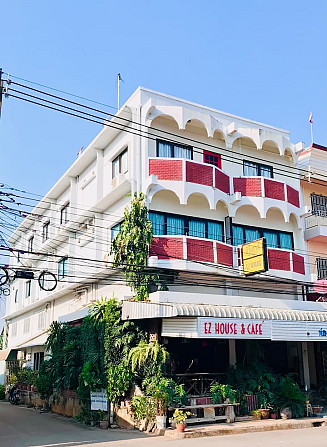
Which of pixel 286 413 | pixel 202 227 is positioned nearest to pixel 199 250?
pixel 202 227

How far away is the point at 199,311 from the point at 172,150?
8.35 metres

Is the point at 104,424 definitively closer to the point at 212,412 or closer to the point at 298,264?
the point at 212,412

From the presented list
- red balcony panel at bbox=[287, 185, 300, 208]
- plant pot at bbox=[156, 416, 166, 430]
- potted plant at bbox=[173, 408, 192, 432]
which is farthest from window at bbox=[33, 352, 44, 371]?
red balcony panel at bbox=[287, 185, 300, 208]

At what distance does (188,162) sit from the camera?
71.4ft

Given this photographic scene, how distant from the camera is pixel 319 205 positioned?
27078 mm

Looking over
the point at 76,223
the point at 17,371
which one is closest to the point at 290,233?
the point at 76,223

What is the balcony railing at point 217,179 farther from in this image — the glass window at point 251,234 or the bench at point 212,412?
the bench at point 212,412

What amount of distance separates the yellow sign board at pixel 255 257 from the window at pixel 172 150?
502cm

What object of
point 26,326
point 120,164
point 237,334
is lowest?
point 237,334

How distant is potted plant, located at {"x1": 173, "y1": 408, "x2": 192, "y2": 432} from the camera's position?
615 inches

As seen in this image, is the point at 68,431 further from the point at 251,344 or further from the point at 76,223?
the point at 76,223

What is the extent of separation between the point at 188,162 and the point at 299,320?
8.07 meters

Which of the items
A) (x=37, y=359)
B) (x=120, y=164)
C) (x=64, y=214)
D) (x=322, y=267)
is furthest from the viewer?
(x=37, y=359)

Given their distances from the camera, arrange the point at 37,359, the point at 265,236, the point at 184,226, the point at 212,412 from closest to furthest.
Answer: the point at 212,412 → the point at 184,226 → the point at 265,236 → the point at 37,359
